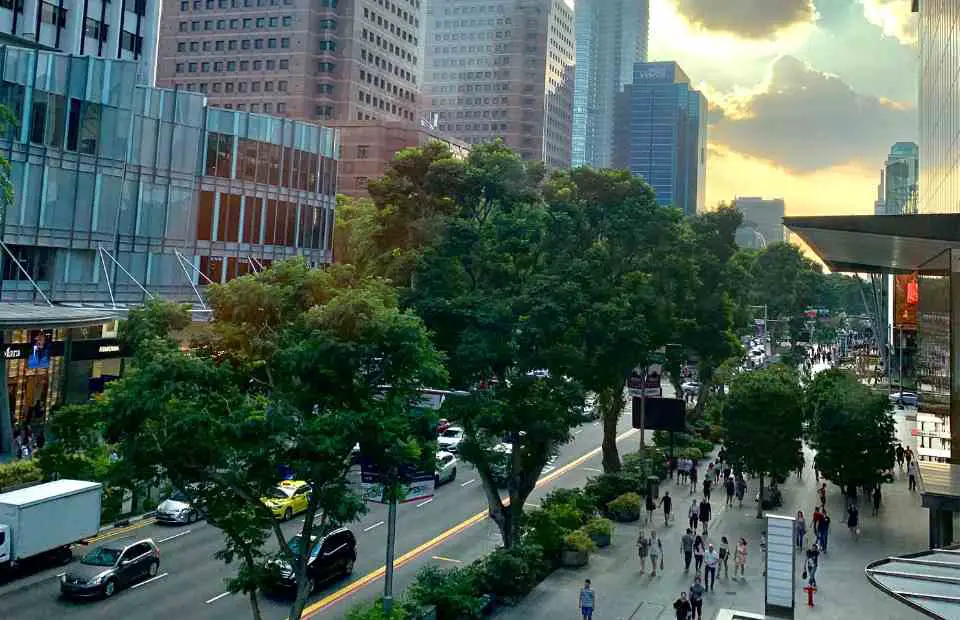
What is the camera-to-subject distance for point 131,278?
50000 millimetres

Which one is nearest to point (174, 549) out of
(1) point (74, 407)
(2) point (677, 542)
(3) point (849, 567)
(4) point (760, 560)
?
(1) point (74, 407)

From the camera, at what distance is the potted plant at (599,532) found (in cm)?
3366

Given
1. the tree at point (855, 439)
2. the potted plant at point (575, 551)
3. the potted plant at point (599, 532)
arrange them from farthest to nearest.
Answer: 1. the tree at point (855, 439)
2. the potted plant at point (599, 532)
3. the potted plant at point (575, 551)

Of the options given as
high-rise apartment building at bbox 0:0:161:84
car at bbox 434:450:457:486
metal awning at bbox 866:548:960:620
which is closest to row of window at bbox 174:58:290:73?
high-rise apartment building at bbox 0:0:161:84

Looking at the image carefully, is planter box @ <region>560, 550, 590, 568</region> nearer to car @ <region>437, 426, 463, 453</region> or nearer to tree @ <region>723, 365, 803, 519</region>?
tree @ <region>723, 365, 803, 519</region>

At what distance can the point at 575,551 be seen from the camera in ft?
102

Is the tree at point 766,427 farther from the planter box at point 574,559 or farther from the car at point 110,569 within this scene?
the car at point 110,569

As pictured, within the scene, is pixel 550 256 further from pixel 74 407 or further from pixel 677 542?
pixel 74 407

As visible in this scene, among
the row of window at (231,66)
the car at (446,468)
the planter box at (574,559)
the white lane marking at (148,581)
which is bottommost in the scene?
the white lane marking at (148,581)

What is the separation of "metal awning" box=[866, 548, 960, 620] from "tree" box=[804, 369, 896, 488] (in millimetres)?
26702

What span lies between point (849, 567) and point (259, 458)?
2327cm

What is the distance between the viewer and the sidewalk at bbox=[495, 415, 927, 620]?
26516 millimetres

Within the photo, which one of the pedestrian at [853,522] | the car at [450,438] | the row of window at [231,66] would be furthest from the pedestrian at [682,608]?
the row of window at [231,66]

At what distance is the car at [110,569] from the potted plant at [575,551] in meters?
14.5
